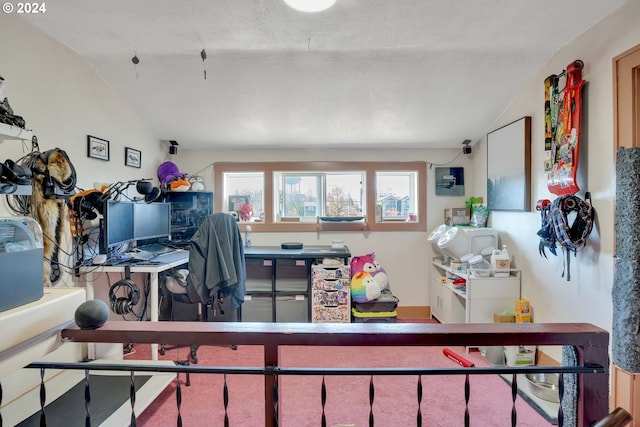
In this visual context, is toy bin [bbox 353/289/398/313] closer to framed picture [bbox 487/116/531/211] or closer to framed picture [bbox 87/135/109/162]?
framed picture [bbox 487/116/531/211]

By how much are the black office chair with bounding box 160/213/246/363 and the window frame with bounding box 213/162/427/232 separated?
112cm

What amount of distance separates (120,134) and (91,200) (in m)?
0.88

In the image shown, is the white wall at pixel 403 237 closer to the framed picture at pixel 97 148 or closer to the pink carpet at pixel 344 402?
the pink carpet at pixel 344 402

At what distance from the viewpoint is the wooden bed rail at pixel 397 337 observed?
860 millimetres

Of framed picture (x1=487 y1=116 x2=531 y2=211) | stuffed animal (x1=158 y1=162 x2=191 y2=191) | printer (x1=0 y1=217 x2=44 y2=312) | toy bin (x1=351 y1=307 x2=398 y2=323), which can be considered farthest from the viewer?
stuffed animal (x1=158 y1=162 x2=191 y2=191)

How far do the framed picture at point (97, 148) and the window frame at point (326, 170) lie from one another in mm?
1292

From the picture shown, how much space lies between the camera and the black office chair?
2.75 meters

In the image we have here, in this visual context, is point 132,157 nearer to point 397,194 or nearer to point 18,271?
point 18,271

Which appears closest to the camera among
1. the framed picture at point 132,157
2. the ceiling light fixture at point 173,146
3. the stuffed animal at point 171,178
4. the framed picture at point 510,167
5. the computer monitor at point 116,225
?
the computer monitor at point 116,225

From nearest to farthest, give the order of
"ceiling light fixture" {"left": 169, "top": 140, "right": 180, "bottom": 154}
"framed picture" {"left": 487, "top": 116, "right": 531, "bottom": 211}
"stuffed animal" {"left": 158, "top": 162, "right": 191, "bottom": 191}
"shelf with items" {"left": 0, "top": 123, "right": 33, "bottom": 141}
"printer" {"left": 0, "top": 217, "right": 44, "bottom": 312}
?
"printer" {"left": 0, "top": 217, "right": 44, "bottom": 312}
"shelf with items" {"left": 0, "top": 123, "right": 33, "bottom": 141}
"framed picture" {"left": 487, "top": 116, "right": 531, "bottom": 211}
"stuffed animal" {"left": 158, "top": 162, "right": 191, "bottom": 191}
"ceiling light fixture" {"left": 169, "top": 140, "right": 180, "bottom": 154}

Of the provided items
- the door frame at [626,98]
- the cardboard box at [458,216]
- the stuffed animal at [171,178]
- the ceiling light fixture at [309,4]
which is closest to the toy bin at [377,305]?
the cardboard box at [458,216]

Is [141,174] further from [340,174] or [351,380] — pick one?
[351,380]

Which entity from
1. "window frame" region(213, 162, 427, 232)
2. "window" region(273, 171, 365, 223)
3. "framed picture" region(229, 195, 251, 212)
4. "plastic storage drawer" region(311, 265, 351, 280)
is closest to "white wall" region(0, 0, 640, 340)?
"window frame" region(213, 162, 427, 232)

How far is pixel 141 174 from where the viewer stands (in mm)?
3480
